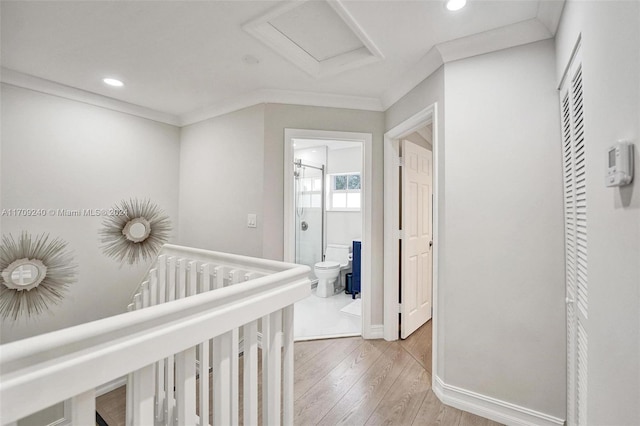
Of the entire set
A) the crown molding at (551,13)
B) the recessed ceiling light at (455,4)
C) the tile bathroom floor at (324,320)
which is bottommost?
the tile bathroom floor at (324,320)

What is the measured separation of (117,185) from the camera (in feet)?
8.75

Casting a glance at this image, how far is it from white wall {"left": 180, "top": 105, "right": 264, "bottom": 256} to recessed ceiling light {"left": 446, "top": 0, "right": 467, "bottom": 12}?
64.0 inches

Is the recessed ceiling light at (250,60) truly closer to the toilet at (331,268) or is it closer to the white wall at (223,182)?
the white wall at (223,182)

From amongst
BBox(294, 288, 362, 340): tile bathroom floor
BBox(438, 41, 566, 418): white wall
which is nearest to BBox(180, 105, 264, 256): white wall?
BBox(294, 288, 362, 340): tile bathroom floor

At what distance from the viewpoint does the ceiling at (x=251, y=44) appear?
149cm

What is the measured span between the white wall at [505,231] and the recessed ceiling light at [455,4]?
39cm

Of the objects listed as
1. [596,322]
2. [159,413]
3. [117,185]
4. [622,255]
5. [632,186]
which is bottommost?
[159,413]

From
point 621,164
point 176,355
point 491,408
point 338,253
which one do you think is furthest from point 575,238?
point 338,253

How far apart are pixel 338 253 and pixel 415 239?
5.67 feet

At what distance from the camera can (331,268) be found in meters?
3.91

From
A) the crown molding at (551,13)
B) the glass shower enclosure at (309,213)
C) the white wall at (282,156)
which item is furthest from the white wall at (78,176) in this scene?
the crown molding at (551,13)

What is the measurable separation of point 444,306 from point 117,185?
3.04m

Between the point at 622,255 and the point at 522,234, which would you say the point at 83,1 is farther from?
the point at 522,234

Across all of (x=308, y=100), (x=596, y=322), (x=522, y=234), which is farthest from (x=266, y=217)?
(x=596, y=322)
